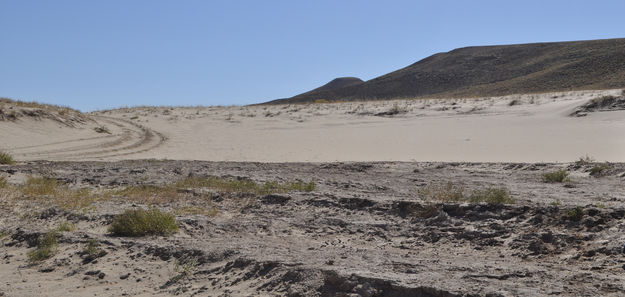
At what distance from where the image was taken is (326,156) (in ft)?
56.1

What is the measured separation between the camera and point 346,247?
6.08m

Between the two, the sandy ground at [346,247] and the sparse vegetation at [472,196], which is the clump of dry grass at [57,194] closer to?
the sandy ground at [346,247]

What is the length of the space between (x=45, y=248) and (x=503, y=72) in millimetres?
66300

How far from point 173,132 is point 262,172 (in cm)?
1360

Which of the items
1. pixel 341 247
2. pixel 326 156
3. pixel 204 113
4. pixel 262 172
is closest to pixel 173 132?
pixel 204 113

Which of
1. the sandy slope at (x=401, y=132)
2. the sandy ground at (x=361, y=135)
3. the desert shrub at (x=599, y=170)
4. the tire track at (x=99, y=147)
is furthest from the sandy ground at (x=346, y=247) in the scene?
the tire track at (x=99, y=147)

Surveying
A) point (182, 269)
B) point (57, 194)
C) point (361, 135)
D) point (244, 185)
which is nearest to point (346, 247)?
point (182, 269)

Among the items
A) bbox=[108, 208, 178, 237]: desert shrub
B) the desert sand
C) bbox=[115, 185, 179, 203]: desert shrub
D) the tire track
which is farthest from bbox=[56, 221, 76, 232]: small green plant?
the tire track

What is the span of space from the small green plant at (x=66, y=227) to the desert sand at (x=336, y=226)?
0.10ft

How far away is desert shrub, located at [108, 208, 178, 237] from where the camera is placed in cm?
691

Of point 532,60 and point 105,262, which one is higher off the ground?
point 532,60

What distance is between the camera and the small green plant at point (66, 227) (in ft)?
23.6

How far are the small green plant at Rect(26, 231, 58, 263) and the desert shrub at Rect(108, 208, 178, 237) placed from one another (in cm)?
66

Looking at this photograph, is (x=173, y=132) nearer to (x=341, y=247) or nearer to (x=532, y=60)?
(x=341, y=247)
